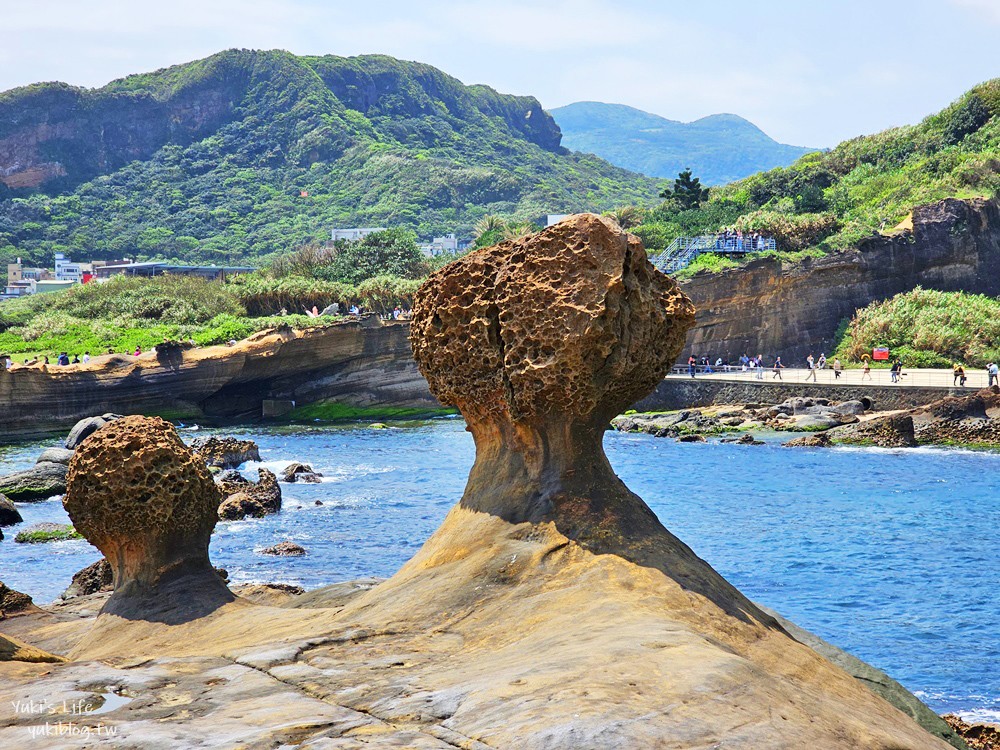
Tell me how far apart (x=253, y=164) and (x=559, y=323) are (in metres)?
154

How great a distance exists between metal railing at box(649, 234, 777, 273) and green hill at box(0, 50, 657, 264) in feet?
236

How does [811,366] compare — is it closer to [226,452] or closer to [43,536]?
[226,452]

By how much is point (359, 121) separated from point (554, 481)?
163 metres

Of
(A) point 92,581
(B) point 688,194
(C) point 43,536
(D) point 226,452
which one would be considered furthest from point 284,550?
(B) point 688,194

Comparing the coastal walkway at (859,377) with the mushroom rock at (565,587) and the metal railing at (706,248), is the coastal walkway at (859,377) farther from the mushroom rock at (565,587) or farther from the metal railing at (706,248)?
the mushroom rock at (565,587)

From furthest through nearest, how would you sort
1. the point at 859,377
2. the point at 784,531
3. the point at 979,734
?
the point at 859,377 → the point at 784,531 → the point at 979,734

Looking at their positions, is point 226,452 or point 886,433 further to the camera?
point 886,433

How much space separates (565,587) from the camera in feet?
26.9

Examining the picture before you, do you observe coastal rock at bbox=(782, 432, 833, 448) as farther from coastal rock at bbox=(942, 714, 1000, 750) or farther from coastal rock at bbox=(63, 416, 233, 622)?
coastal rock at bbox=(63, 416, 233, 622)

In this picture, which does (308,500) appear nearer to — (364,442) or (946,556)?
(364,442)

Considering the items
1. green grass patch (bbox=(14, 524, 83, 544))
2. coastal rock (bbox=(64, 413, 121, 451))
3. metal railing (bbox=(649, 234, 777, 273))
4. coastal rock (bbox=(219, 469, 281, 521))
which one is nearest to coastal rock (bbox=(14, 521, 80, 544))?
green grass patch (bbox=(14, 524, 83, 544))

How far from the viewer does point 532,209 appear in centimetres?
13800

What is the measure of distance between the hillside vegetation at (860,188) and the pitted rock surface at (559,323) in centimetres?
4553

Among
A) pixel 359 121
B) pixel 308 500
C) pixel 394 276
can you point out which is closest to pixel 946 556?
pixel 308 500
